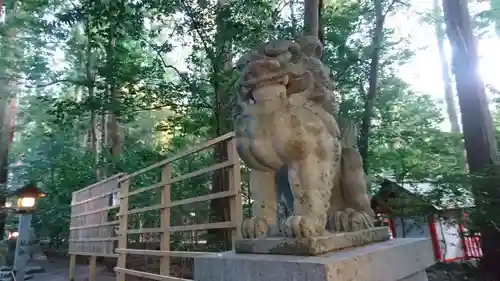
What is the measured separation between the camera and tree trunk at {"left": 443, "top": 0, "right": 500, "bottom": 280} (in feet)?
12.5

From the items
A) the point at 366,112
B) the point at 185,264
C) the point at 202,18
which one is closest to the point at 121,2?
the point at 202,18

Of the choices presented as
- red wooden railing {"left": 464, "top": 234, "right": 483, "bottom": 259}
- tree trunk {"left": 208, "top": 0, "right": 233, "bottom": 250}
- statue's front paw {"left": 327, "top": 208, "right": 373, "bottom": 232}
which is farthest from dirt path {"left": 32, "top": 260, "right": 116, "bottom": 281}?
statue's front paw {"left": 327, "top": 208, "right": 373, "bottom": 232}

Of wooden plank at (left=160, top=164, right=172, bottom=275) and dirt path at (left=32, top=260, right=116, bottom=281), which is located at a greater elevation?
wooden plank at (left=160, top=164, right=172, bottom=275)

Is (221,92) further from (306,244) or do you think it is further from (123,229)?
(306,244)

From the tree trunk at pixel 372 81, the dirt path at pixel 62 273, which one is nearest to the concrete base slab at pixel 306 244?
the tree trunk at pixel 372 81

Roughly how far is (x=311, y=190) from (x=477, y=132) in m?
4.34

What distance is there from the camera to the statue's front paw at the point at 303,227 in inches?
47.7

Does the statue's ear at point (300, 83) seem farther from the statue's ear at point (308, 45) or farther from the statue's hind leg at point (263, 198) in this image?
the statue's hind leg at point (263, 198)

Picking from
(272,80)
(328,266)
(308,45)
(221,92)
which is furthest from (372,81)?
(328,266)

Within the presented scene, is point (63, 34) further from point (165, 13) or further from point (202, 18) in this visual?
point (202, 18)

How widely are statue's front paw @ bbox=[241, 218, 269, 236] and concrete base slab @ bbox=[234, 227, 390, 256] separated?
3cm

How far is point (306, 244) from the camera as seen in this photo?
3.82 feet

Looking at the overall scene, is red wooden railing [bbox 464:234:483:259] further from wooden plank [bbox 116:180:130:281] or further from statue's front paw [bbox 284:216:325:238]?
statue's front paw [bbox 284:216:325:238]

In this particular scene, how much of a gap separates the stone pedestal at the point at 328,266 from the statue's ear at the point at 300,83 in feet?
2.16
